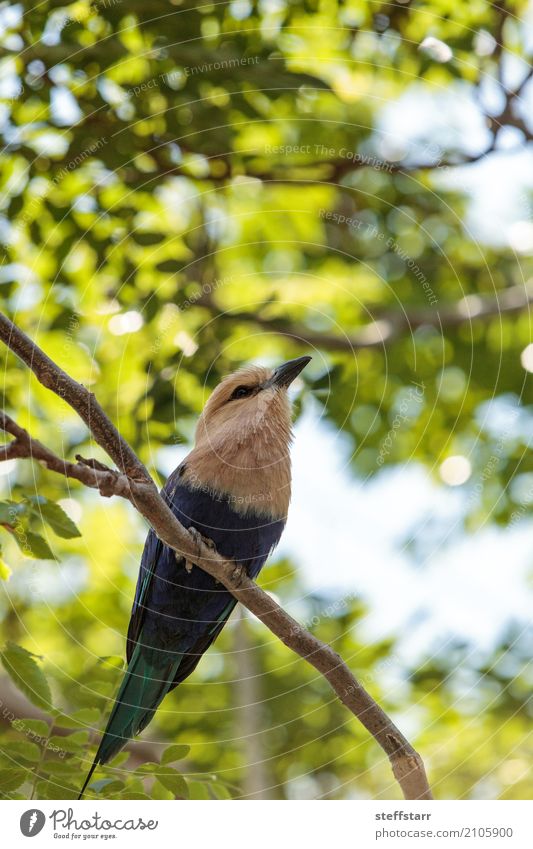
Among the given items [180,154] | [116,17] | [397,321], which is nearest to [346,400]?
[397,321]

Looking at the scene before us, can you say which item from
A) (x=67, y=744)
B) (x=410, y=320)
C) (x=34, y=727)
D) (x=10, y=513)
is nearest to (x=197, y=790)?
(x=67, y=744)

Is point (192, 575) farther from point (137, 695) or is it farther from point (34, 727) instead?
point (34, 727)

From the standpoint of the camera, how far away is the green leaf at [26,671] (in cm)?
340

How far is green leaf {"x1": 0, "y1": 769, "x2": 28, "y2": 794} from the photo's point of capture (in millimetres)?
3406

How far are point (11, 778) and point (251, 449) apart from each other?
1.71 meters

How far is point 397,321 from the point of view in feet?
20.2

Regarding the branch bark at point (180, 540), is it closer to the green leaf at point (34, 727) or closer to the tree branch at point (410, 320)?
the green leaf at point (34, 727)

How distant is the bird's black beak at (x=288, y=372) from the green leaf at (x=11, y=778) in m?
2.06

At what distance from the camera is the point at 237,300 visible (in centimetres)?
541

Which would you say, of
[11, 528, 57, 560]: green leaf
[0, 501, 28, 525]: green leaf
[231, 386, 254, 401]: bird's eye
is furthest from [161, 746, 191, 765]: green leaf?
[231, 386, 254, 401]: bird's eye

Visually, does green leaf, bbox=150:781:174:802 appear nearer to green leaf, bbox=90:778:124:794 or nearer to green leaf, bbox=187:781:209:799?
green leaf, bbox=187:781:209:799

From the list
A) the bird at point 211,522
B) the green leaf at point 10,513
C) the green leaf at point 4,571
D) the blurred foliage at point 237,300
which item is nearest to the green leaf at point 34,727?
the blurred foliage at point 237,300

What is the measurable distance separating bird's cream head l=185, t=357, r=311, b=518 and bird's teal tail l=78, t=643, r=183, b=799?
0.92 m

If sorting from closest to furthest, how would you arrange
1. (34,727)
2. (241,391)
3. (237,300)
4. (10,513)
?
(10,513) → (34,727) → (241,391) → (237,300)
